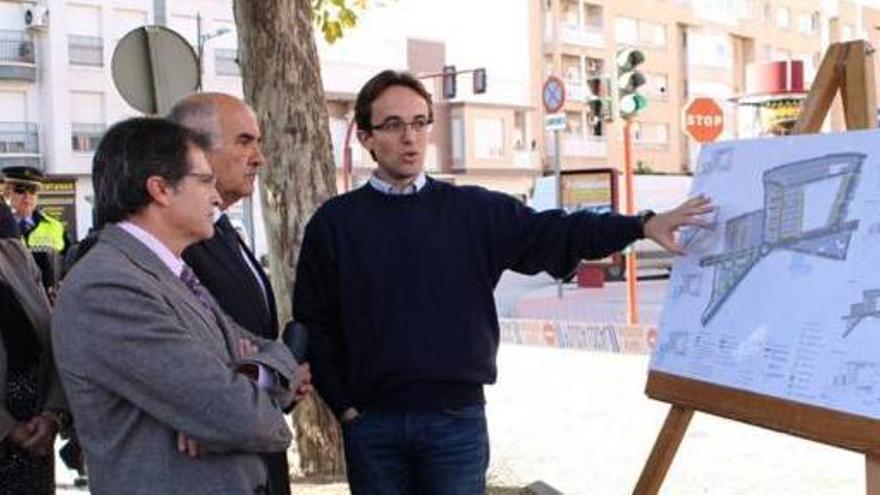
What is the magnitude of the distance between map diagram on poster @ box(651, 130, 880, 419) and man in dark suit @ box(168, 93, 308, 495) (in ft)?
4.42

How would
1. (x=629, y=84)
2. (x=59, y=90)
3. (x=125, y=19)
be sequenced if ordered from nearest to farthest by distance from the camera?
(x=629, y=84)
(x=59, y=90)
(x=125, y=19)

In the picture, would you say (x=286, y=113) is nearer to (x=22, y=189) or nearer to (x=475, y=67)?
(x=22, y=189)

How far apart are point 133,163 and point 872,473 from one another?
211cm

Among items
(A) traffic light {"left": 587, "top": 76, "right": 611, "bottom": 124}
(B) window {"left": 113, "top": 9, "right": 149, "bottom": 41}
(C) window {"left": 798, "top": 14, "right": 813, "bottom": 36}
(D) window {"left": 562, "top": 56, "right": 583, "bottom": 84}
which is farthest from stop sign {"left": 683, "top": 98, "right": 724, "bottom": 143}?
(C) window {"left": 798, "top": 14, "right": 813, "bottom": 36}

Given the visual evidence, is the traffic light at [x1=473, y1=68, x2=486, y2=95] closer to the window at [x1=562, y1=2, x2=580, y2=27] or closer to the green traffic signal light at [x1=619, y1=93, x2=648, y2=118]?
the green traffic signal light at [x1=619, y1=93, x2=648, y2=118]

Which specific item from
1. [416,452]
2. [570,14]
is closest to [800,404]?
[416,452]

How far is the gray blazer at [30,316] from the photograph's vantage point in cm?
309

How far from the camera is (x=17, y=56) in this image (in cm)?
3822

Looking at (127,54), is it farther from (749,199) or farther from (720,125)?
(720,125)

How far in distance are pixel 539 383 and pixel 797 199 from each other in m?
7.27

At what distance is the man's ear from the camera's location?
2.55 m

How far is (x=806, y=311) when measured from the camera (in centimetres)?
330

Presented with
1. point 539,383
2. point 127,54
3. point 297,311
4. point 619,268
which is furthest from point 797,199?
point 619,268

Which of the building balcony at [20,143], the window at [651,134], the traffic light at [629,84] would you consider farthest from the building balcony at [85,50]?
the traffic light at [629,84]
